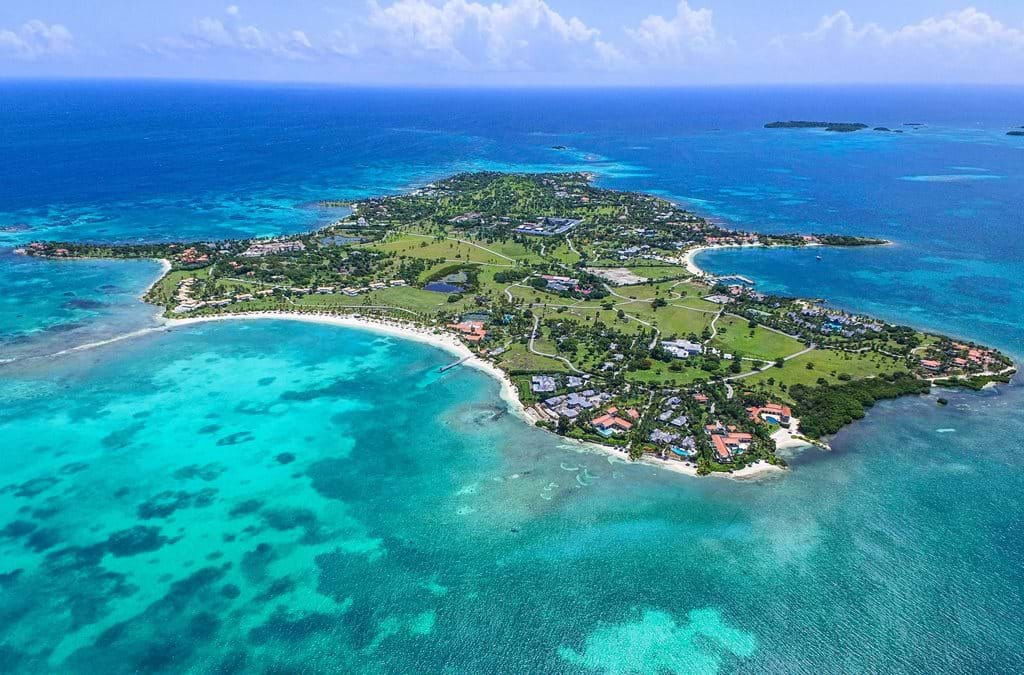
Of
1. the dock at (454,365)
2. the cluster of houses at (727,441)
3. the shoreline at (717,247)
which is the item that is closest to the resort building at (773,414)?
the cluster of houses at (727,441)

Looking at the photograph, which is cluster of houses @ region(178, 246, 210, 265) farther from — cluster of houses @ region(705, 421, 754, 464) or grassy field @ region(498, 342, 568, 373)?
cluster of houses @ region(705, 421, 754, 464)

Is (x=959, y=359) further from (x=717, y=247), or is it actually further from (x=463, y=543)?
(x=463, y=543)

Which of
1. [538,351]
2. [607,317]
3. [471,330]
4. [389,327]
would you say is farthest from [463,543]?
[607,317]

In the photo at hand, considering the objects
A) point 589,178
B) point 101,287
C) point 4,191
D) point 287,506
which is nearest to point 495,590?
point 287,506

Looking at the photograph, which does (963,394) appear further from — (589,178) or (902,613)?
(589,178)

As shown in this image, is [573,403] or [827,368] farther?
[827,368]

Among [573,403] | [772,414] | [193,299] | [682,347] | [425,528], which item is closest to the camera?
[425,528]

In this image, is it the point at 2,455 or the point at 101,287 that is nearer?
the point at 2,455

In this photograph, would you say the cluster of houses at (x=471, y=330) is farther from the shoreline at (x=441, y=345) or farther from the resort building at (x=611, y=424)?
the resort building at (x=611, y=424)
